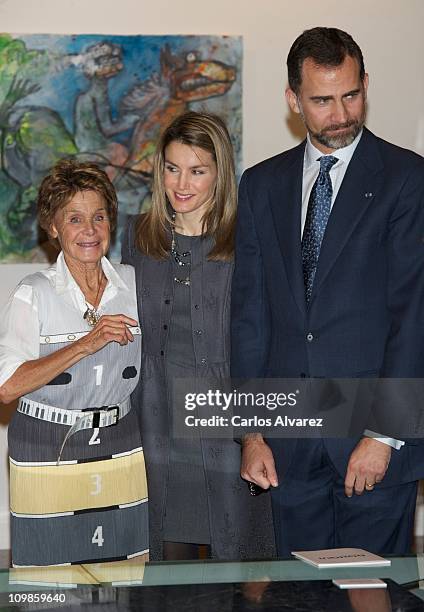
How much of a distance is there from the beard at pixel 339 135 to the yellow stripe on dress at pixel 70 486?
1111 mm

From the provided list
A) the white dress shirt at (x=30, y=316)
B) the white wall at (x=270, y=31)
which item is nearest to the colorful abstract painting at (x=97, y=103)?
the white wall at (x=270, y=31)

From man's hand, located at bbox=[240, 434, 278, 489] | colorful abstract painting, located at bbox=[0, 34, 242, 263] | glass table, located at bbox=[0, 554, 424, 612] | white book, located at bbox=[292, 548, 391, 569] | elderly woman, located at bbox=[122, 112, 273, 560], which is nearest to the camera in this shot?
glass table, located at bbox=[0, 554, 424, 612]

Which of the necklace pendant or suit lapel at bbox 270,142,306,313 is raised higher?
suit lapel at bbox 270,142,306,313

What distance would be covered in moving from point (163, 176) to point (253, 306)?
1.92ft

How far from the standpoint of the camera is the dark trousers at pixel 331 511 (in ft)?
9.57

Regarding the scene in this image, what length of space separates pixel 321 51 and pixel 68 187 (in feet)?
2.88

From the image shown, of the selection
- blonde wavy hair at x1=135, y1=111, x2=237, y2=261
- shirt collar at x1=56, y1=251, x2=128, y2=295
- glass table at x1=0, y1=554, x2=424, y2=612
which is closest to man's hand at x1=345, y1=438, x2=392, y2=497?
glass table at x1=0, y1=554, x2=424, y2=612

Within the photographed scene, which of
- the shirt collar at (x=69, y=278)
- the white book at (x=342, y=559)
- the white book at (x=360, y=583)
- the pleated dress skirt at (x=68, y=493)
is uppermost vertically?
the shirt collar at (x=69, y=278)

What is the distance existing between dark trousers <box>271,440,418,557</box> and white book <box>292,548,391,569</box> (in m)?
0.60

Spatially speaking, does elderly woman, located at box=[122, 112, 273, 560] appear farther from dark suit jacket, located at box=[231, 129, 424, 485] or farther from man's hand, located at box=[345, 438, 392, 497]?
man's hand, located at box=[345, 438, 392, 497]

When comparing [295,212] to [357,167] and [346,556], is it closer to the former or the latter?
[357,167]

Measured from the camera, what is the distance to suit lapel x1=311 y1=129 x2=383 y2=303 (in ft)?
9.40

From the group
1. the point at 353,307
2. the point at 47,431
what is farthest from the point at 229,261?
the point at 47,431

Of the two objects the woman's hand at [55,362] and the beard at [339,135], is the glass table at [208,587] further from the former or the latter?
the beard at [339,135]
